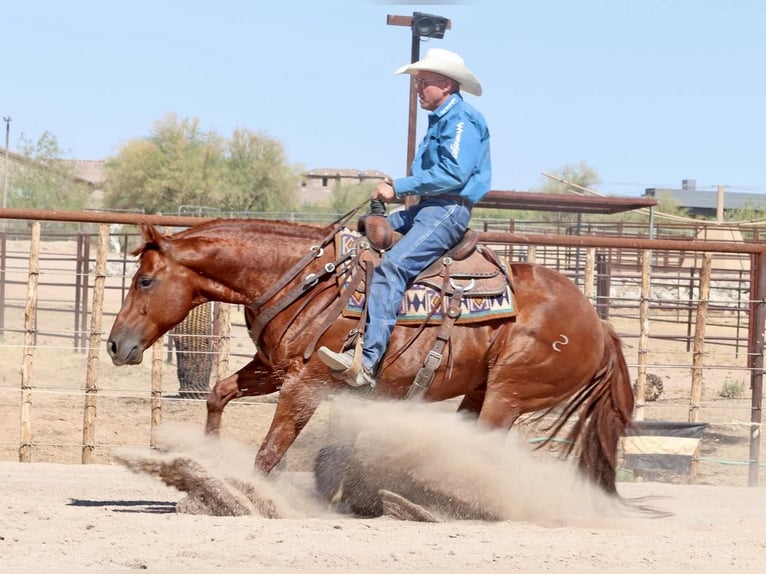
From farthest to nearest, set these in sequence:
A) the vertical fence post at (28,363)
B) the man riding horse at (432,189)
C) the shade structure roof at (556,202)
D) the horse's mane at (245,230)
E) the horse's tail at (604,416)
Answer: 1. the shade structure roof at (556,202)
2. the vertical fence post at (28,363)
3. the horse's tail at (604,416)
4. the horse's mane at (245,230)
5. the man riding horse at (432,189)

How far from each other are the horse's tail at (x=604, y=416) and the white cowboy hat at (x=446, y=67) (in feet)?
5.34

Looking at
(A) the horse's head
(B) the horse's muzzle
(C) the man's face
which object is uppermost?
(C) the man's face

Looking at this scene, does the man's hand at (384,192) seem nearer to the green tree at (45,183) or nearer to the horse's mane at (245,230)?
the horse's mane at (245,230)

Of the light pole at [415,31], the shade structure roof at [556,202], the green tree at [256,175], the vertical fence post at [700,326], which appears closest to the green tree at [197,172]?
the green tree at [256,175]

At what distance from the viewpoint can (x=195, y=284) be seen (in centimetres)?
573

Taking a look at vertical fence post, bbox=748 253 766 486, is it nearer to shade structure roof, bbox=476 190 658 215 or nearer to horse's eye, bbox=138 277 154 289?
horse's eye, bbox=138 277 154 289

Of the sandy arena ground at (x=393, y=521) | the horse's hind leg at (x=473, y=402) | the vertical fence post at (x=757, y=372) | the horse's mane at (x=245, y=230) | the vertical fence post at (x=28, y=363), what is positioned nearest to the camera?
the sandy arena ground at (x=393, y=521)

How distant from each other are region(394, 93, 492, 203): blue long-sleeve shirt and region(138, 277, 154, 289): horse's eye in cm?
139

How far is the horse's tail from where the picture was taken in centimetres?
605

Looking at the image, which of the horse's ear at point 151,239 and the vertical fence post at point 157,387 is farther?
the vertical fence post at point 157,387

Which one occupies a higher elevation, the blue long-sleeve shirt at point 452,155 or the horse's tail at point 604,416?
the blue long-sleeve shirt at point 452,155

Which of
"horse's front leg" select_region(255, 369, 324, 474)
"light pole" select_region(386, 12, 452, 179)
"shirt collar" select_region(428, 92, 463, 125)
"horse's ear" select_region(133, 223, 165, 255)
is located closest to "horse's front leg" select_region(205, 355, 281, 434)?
"horse's front leg" select_region(255, 369, 324, 474)

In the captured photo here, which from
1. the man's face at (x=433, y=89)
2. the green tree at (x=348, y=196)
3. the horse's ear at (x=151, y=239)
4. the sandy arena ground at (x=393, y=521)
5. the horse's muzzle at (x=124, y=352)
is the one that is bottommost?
the sandy arena ground at (x=393, y=521)

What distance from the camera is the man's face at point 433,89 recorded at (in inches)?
225
